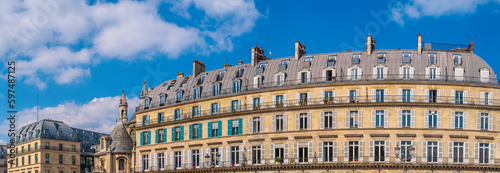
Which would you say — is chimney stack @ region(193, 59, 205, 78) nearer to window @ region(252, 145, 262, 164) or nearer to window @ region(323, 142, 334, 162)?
window @ region(252, 145, 262, 164)

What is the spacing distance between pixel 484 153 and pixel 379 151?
33.1ft

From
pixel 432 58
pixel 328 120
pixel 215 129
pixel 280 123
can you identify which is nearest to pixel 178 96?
pixel 215 129

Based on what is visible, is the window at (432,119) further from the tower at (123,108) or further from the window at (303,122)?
the tower at (123,108)

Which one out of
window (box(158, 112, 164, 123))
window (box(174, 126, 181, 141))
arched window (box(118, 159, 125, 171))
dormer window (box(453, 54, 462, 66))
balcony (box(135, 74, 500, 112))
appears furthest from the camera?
arched window (box(118, 159, 125, 171))

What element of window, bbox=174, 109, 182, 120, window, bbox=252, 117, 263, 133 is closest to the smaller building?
window, bbox=174, 109, 182, 120

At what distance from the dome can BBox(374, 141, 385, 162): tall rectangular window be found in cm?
3871

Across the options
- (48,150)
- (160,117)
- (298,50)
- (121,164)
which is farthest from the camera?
(48,150)

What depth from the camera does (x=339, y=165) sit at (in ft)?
203

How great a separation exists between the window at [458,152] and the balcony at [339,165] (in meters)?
0.55

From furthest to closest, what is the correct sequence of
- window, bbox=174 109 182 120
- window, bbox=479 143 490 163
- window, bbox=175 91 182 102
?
window, bbox=175 91 182 102
window, bbox=174 109 182 120
window, bbox=479 143 490 163

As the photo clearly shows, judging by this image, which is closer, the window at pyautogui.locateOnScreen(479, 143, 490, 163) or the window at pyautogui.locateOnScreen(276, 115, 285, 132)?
the window at pyautogui.locateOnScreen(479, 143, 490, 163)

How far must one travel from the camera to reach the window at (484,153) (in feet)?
199

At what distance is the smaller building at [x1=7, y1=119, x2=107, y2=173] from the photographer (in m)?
104

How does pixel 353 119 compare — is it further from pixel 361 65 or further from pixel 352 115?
pixel 361 65
